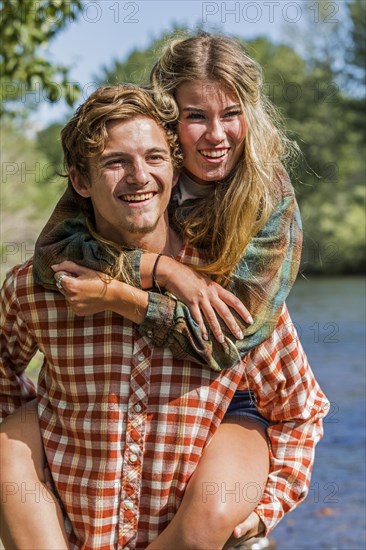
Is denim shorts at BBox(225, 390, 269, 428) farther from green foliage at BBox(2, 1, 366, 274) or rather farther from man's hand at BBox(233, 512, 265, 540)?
green foliage at BBox(2, 1, 366, 274)

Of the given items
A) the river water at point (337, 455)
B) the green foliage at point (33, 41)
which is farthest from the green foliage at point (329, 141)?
the green foliage at point (33, 41)

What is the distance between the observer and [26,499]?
2799 millimetres

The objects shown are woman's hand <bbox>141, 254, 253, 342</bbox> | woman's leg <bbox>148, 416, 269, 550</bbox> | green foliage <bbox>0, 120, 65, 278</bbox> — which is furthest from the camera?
→ green foliage <bbox>0, 120, 65, 278</bbox>

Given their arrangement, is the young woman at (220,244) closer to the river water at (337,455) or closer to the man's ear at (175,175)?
the man's ear at (175,175)

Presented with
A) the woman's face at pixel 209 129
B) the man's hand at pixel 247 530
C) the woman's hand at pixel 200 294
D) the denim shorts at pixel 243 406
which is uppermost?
the woman's face at pixel 209 129

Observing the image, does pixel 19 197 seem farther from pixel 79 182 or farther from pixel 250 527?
pixel 250 527

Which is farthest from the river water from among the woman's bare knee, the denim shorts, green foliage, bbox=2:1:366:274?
green foliage, bbox=2:1:366:274

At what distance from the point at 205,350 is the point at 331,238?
94.7ft

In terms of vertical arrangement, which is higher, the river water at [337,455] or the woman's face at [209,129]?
the woman's face at [209,129]

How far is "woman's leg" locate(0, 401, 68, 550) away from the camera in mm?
2771

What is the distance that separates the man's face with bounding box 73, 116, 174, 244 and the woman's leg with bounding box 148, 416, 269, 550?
2.25 feet

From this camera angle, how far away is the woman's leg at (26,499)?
9.09 feet

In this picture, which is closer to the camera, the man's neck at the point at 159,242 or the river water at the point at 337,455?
the man's neck at the point at 159,242

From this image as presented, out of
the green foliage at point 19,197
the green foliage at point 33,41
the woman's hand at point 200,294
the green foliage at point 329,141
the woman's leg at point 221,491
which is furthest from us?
the green foliage at point 329,141
